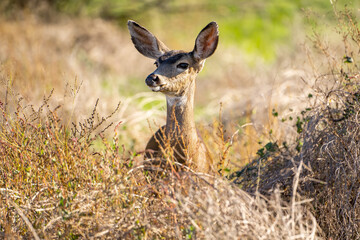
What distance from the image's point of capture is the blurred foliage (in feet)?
52.9

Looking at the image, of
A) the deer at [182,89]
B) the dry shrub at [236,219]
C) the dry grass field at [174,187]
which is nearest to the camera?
the dry shrub at [236,219]

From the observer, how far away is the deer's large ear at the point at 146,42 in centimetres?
549

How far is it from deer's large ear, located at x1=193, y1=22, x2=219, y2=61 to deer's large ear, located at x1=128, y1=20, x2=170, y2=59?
545mm

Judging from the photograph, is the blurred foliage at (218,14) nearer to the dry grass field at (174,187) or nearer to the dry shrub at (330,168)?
the dry grass field at (174,187)

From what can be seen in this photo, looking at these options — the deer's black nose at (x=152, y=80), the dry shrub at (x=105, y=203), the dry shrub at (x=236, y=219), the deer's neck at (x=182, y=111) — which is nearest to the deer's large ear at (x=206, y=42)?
the deer's neck at (x=182, y=111)

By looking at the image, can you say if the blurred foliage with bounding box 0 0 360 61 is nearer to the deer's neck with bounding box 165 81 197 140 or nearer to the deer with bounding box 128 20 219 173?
the deer with bounding box 128 20 219 173

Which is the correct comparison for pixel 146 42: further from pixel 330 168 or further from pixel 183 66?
pixel 330 168

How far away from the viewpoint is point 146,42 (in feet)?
18.3

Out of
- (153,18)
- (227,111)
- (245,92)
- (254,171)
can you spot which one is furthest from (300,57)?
(153,18)

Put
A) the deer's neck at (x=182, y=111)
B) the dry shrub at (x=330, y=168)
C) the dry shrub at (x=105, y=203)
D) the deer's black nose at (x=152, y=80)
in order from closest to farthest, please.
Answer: the dry shrub at (x=105, y=203) < the dry shrub at (x=330, y=168) < the deer's black nose at (x=152, y=80) < the deer's neck at (x=182, y=111)

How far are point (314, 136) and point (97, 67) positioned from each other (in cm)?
859

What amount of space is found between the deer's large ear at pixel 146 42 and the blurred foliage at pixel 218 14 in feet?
32.8

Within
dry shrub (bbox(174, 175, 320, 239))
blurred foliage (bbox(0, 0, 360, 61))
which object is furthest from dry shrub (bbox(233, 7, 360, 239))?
blurred foliage (bbox(0, 0, 360, 61))

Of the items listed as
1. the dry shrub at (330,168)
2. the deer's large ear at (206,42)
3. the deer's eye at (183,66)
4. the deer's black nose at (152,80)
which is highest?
the deer's large ear at (206,42)
